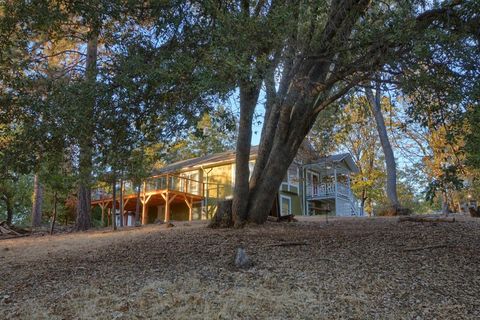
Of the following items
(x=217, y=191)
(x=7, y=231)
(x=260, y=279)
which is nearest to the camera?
(x=260, y=279)

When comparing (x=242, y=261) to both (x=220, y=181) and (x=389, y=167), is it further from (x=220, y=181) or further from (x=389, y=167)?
(x=220, y=181)

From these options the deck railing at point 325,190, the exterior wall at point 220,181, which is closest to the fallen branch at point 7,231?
the exterior wall at point 220,181

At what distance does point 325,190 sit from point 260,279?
66.0 ft

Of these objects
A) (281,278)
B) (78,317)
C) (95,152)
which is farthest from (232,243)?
(78,317)

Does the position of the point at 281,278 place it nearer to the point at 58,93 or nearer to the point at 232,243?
the point at 232,243

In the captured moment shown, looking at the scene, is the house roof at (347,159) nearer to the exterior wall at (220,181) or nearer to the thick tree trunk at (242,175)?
the exterior wall at (220,181)

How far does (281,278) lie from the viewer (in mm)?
5805

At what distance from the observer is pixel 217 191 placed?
74.9 ft

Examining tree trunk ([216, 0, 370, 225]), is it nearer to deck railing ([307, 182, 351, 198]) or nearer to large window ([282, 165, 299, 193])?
large window ([282, 165, 299, 193])

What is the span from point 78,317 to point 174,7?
4.37 m

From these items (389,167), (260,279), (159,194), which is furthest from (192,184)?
(260,279)

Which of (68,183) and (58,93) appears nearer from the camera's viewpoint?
A: (58,93)

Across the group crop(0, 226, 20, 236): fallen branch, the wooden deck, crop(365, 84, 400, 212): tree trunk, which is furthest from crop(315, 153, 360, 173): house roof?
crop(0, 226, 20, 236): fallen branch

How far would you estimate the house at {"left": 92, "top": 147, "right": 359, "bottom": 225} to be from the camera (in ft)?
73.2
